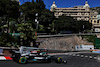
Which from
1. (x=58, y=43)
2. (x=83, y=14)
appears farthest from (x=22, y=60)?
(x=83, y=14)

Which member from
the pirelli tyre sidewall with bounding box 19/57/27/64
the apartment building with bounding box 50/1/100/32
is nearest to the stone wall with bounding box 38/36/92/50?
the pirelli tyre sidewall with bounding box 19/57/27/64

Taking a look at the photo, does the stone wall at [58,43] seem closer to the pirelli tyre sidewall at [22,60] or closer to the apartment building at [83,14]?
the pirelli tyre sidewall at [22,60]

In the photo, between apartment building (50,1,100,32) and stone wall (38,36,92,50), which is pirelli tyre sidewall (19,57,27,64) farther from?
apartment building (50,1,100,32)

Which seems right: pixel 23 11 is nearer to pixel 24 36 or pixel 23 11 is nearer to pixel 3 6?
pixel 3 6

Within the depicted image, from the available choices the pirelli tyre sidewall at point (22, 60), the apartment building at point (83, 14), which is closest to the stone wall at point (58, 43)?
the pirelli tyre sidewall at point (22, 60)

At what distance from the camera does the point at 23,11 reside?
2482 inches

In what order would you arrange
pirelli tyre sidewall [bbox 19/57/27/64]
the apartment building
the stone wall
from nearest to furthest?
pirelli tyre sidewall [bbox 19/57/27/64]
the stone wall
the apartment building

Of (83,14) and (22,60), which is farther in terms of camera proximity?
(83,14)

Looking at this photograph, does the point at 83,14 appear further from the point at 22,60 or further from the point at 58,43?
the point at 22,60

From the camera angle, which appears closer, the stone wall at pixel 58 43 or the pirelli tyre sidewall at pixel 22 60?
the pirelli tyre sidewall at pixel 22 60

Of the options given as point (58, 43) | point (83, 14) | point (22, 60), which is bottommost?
point (58, 43)

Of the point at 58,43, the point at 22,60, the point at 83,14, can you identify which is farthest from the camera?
the point at 83,14

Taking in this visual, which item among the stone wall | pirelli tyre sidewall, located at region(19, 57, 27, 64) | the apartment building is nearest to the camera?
pirelli tyre sidewall, located at region(19, 57, 27, 64)

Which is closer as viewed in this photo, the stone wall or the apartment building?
the stone wall
